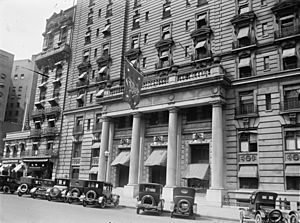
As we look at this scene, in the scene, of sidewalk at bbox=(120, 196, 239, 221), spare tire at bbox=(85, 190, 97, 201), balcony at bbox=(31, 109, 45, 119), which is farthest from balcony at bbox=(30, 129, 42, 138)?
sidewalk at bbox=(120, 196, 239, 221)

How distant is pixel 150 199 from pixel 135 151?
38.9 feet

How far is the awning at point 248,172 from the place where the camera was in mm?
26230

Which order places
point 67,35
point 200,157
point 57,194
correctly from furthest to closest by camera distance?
point 67,35
point 200,157
point 57,194

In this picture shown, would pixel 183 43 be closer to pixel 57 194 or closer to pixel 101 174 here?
pixel 101 174

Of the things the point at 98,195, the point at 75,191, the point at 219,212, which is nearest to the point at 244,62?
the point at 219,212

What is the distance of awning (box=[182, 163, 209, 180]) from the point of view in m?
28.4

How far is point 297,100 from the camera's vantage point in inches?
1017

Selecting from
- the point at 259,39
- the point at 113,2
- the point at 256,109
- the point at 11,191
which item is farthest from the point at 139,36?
the point at 11,191

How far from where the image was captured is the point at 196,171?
29016mm

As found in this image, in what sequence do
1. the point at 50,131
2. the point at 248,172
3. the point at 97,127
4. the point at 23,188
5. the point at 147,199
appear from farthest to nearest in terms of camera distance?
the point at 50,131 → the point at 97,127 → the point at 23,188 → the point at 248,172 → the point at 147,199

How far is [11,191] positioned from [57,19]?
1382 inches

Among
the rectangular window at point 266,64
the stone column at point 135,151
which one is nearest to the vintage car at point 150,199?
the stone column at point 135,151

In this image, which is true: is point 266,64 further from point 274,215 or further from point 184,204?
point 184,204

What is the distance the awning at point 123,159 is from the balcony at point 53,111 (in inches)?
652
